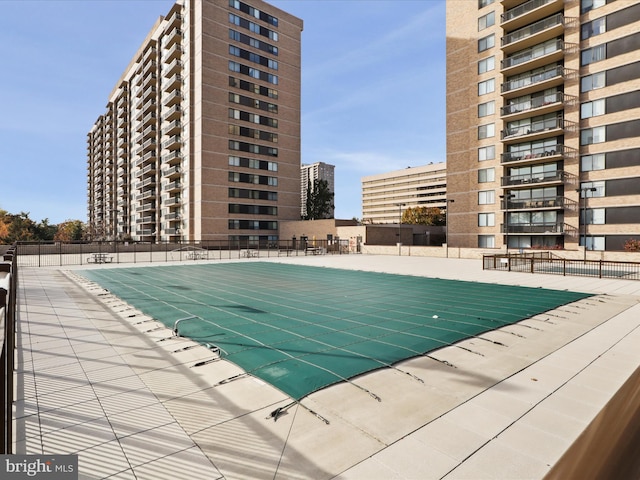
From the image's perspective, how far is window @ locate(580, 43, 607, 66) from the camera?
1385 inches

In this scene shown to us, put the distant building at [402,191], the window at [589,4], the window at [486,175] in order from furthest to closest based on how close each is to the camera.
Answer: the distant building at [402,191], the window at [486,175], the window at [589,4]

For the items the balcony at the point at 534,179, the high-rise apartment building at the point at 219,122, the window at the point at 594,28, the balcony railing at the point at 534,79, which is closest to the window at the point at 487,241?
the balcony at the point at 534,179

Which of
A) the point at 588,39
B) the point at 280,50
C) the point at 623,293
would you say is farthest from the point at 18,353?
the point at 280,50

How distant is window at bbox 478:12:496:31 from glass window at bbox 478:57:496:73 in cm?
416

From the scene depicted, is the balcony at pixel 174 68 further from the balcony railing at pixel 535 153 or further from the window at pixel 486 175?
the balcony railing at pixel 535 153

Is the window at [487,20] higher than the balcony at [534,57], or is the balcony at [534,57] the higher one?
the window at [487,20]

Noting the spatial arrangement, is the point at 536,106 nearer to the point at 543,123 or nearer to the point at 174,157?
the point at 543,123

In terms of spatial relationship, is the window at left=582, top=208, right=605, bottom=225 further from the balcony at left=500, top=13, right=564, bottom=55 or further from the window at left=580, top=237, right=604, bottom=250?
the balcony at left=500, top=13, right=564, bottom=55

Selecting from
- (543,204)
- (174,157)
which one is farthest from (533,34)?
(174,157)

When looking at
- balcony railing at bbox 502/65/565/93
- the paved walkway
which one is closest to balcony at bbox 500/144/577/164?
balcony railing at bbox 502/65/565/93

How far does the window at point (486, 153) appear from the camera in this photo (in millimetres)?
42906

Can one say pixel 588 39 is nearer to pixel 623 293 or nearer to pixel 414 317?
pixel 623 293

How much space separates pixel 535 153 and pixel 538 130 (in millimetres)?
2506

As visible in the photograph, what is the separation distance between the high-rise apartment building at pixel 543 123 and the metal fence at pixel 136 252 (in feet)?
67.1
